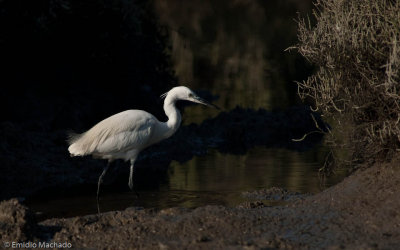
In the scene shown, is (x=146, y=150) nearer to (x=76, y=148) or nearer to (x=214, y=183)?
(x=214, y=183)

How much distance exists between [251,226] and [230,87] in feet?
42.4

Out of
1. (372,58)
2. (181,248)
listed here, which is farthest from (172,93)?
(181,248)

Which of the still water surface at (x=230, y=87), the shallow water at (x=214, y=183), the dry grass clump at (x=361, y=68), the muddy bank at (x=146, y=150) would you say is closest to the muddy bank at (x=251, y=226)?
the dry grass clump at (x=361, y=68)

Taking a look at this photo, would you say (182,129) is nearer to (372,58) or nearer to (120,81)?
(120,81)

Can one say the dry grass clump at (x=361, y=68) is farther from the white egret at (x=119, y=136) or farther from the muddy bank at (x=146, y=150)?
the muddy bank at (x=146, y=150)

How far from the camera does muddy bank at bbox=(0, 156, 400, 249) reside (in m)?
6.21

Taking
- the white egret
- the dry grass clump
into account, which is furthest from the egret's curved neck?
the dry grass clump

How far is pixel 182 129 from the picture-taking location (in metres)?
13.8

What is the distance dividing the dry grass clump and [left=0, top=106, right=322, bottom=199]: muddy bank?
388 cm

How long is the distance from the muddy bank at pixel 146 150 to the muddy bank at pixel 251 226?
323 centimetres

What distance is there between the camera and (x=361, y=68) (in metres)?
7.18

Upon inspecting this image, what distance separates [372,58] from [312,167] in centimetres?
408

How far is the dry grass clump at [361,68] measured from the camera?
7086mm

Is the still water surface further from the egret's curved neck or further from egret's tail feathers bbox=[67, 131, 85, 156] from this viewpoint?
the egret's curved neck
